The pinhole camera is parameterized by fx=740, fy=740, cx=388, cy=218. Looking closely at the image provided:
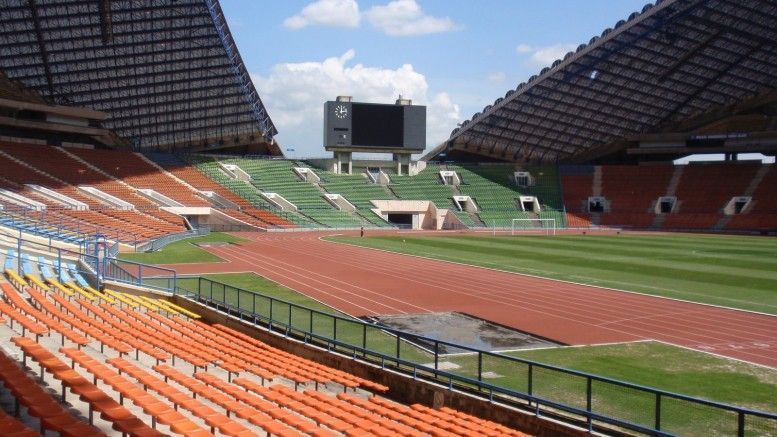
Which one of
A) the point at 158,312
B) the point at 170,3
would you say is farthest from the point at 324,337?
the point at 170,3

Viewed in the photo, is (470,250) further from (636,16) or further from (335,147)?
(335,147)

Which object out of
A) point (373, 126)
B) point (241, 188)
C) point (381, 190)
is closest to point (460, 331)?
point (241, 188)

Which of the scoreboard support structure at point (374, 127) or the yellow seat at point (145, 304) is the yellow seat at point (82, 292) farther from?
the scoreboard support structure at point (374, 127)

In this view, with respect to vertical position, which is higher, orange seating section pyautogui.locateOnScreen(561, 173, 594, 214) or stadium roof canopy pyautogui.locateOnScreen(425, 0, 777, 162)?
stadium roof canopy pyautogui.locateOnScreen(425, 0, 777, 162)

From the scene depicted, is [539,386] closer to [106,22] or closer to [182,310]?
[182,310]

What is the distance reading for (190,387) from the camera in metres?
12.0

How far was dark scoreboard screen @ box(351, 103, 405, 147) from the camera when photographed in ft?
258

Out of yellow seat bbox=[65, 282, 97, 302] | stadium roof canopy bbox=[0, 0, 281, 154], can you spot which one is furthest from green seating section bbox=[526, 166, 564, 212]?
yellow seat bbox=[65, 282, 97, 302]

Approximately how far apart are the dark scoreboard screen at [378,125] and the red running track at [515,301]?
39.1 metres

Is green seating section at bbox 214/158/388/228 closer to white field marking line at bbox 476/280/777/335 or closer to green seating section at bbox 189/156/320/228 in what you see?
green seating section at bbox 189/156/320/228

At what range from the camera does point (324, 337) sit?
16578mm

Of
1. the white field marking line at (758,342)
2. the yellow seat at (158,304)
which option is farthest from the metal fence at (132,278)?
the white field marking line at (758,342)

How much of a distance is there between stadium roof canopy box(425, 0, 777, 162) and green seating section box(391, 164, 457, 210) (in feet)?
16.2

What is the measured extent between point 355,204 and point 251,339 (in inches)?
2271
